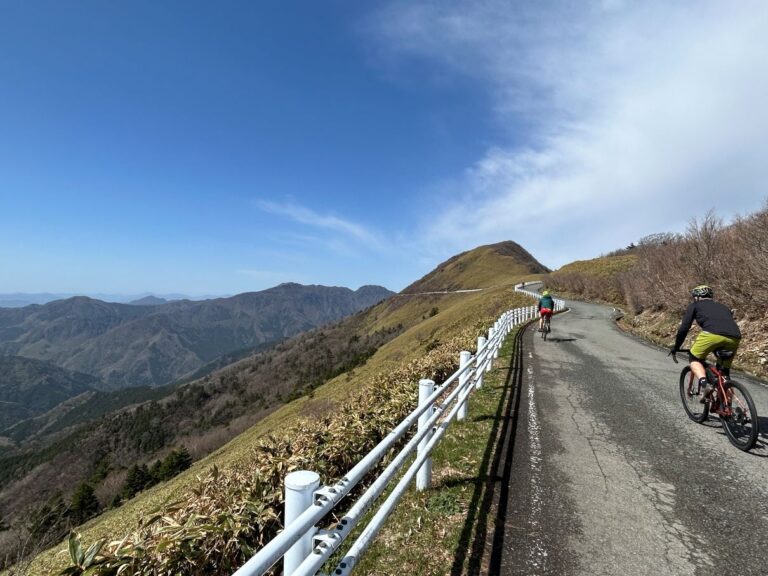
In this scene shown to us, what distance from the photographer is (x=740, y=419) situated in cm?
663

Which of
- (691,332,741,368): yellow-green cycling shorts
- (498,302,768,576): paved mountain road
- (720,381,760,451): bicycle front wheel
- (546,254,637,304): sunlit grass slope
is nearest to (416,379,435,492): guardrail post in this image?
(498,302,768,576): paved mountain road

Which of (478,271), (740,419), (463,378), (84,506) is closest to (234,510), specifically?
(463,378)

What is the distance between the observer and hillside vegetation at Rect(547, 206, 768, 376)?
47.6 ft

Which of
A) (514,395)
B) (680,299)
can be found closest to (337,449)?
(514,395)

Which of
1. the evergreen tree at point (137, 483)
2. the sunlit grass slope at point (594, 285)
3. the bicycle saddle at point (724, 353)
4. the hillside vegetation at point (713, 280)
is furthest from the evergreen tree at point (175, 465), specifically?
the bicycle saddle at point (724, 353)

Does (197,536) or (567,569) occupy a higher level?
(197,536)

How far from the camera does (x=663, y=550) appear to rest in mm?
4109

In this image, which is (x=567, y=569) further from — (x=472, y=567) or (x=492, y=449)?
(x=492, y=449)

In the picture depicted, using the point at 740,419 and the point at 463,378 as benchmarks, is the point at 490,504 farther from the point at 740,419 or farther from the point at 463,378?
the point at 740,419

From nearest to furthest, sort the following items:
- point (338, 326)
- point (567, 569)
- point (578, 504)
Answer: point (567, 569) → point (578, 504) → point (338, 326)

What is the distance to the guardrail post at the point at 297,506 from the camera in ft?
8.34

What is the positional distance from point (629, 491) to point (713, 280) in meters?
17.3

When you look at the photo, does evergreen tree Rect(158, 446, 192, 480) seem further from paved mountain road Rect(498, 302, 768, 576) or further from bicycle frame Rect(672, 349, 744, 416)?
bicycle frame Rect(672, 349, 744, 416)

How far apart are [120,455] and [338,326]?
97475 millimetres
